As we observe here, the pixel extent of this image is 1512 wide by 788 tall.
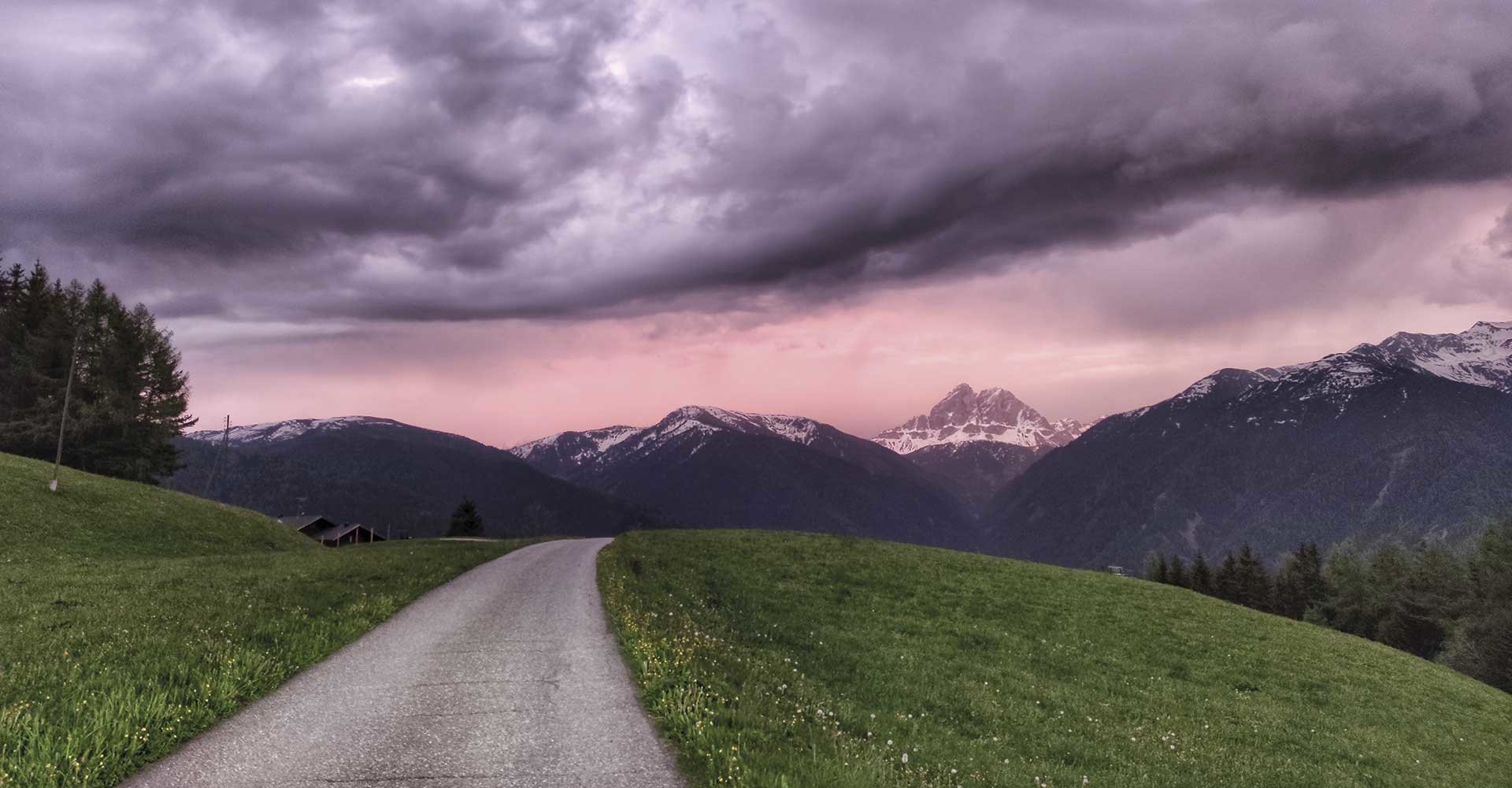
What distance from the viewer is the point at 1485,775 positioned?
1723 centimetres

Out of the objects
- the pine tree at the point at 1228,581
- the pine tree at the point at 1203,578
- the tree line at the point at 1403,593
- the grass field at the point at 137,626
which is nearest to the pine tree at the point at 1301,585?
the tree line at the point at 1403,593

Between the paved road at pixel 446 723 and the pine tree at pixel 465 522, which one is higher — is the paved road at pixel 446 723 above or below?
above

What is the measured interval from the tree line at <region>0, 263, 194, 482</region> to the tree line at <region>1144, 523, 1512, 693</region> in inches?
4486

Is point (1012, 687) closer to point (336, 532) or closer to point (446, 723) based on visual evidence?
point (446, 723)

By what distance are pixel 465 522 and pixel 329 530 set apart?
82.3 ft

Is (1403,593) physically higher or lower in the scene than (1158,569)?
higher

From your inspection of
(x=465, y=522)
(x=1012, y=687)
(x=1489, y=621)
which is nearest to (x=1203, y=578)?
(x=1489, y=621)

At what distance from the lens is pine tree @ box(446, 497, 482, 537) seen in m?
104

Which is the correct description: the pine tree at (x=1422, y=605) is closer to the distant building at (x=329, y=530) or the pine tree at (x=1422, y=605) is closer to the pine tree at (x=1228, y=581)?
the pine tree at (x=1228, y=581)

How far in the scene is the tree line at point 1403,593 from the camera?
230ft

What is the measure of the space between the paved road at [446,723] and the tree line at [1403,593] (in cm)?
8396

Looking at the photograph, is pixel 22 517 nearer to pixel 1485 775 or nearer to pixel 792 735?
pixel 792 735

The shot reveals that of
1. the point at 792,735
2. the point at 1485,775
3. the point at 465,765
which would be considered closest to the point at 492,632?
the point at 465,765

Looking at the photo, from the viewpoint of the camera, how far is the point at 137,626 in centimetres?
1456
